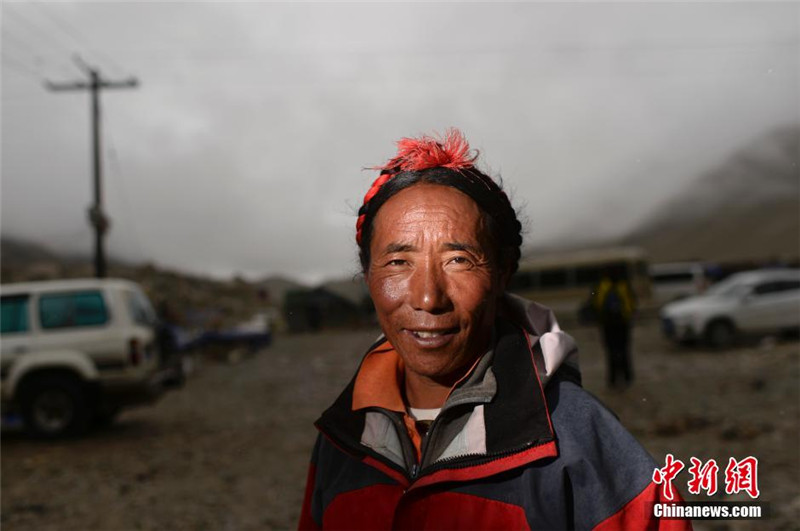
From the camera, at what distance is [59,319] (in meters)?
6.65

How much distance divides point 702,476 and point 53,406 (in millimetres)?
6690

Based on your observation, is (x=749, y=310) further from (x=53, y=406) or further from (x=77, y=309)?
(x=53, y=406)

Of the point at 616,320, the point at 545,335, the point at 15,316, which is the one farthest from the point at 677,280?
the point at 545,335

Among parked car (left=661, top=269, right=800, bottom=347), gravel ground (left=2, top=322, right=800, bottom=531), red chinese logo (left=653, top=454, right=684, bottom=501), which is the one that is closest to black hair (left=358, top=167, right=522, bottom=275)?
gravel ground (left=2, top=322, right=800, bottom=531)

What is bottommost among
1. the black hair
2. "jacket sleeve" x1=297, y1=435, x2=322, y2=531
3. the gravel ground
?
the gravel ground

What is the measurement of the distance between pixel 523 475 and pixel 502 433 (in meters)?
0.08

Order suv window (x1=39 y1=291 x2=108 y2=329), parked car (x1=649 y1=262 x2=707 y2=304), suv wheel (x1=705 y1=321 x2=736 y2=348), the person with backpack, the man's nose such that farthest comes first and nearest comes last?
parked car (x1=649 y1=262 x2=707 y2=304) → suv wheel (x1=705 y1=321 x2=736 y2=348) → the person with backpack → suv window (x1=39 y1=291 x2=108 y2=329) → the man's nose

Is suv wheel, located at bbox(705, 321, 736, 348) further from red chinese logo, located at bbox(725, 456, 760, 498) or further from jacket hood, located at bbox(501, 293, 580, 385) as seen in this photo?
jacket hood, located at bbox(501, 293, 580, 385)

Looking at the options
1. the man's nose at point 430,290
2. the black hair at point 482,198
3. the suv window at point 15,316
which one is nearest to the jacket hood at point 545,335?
the black hair at point 482,198

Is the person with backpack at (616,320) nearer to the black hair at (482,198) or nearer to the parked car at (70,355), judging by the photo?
the parked car at (70,355)

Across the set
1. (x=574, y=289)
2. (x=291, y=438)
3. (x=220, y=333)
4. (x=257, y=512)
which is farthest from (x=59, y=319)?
(x=574, y=289)

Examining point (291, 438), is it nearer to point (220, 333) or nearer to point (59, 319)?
point (59, 319)

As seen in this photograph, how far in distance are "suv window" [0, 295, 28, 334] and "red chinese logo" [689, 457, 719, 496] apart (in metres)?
6.64

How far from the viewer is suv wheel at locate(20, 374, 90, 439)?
20.8 feet
